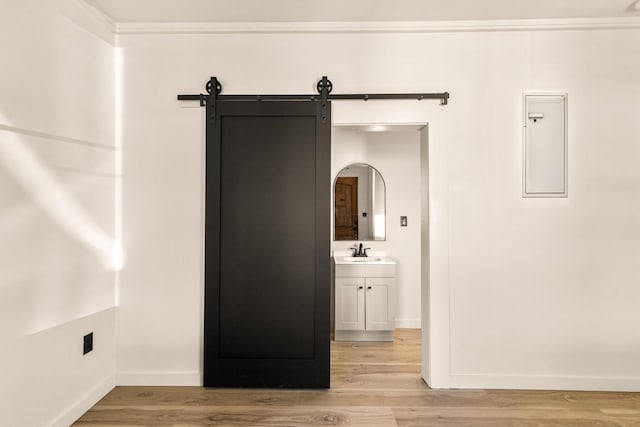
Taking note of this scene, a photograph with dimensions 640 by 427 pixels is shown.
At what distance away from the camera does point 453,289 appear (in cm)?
289

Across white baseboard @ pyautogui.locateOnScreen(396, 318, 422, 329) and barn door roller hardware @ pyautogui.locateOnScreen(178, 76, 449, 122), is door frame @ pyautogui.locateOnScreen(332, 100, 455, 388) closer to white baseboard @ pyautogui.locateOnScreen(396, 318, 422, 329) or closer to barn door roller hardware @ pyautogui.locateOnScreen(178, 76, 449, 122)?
barn door roller hardware @ pyautogui.locateOnScreen(178, 76, 449, 122)

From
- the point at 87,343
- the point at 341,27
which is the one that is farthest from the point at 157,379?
the point at 341,27

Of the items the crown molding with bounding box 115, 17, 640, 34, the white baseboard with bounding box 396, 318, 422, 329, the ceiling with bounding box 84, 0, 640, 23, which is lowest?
the white baseboard with bounding box 396, 318, 422, 329

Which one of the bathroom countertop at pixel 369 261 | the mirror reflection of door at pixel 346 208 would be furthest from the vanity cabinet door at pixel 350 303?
the mirror reflection of door at pixel 346 208

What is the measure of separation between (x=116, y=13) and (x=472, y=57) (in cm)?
257

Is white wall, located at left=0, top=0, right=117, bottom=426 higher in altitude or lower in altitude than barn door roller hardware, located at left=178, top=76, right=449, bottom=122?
lower

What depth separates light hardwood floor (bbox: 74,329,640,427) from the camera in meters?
2.38

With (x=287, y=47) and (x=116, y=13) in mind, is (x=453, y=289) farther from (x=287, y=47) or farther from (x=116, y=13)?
(x=116, y=13)

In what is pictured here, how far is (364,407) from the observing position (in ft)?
8.40

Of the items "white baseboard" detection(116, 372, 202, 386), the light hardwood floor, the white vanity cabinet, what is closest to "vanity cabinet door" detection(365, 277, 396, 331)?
the white vanity cabinet

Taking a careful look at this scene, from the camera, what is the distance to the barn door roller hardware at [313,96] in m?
2.89

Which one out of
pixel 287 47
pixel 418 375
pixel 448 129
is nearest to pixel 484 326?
pixel 418 375

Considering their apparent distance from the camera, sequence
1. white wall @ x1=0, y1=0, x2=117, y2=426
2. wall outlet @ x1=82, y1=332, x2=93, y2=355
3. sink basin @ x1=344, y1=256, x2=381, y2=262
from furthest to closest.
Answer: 1. sink basin @ x1=344, y1=256, x2=381, y2=262
2. wall outlet @ x1=82, y1=332, x2=93, y2=355
3. white wall @ x1=0, y1=0, x2=117, y2=426

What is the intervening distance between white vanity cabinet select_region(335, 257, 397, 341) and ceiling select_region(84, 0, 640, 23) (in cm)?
Result: 232
